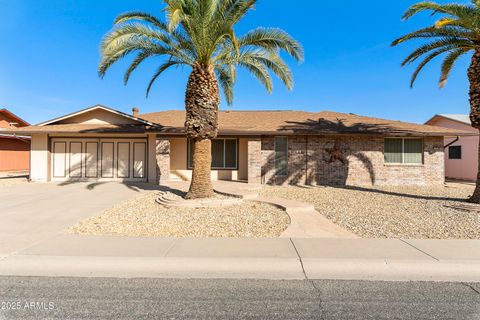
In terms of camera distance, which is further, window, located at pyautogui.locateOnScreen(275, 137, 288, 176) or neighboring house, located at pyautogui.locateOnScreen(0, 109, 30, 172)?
neighboring house, located at pyautogui.locateOnScreen(0, 109, 30, 172)

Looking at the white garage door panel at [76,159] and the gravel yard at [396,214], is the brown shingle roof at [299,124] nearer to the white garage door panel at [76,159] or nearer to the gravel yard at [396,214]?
the gravel yard at [396,214]

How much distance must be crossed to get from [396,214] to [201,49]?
8625mm

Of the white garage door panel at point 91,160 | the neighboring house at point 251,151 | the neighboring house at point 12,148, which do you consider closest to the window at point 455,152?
the neighboring house at point 251,151

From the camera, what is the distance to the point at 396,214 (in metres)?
8.27

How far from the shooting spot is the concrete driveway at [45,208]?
599 cm

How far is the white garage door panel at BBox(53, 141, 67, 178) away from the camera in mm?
16203

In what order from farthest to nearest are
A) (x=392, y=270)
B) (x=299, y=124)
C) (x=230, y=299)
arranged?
(x=299, y=124), (x=392, y=270), (x=230, y=299)

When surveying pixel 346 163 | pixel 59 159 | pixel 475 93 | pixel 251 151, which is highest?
pixel 475 93

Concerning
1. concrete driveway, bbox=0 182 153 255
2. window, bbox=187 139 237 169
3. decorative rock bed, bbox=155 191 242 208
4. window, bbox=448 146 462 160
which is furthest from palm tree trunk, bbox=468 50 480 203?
concrete driveway, bbox=0 182 153 255

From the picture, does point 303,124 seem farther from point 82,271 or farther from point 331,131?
point 82,271

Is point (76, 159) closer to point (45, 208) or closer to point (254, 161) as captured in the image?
point (45, 208)

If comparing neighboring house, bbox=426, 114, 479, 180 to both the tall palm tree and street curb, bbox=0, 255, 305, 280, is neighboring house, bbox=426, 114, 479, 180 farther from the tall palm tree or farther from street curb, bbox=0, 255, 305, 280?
street curb, bbox=0, 255, 305, 280

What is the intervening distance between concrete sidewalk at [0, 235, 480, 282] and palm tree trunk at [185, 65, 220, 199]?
4375mm

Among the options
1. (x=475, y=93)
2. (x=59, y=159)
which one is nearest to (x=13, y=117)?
(x=59, y=159)
